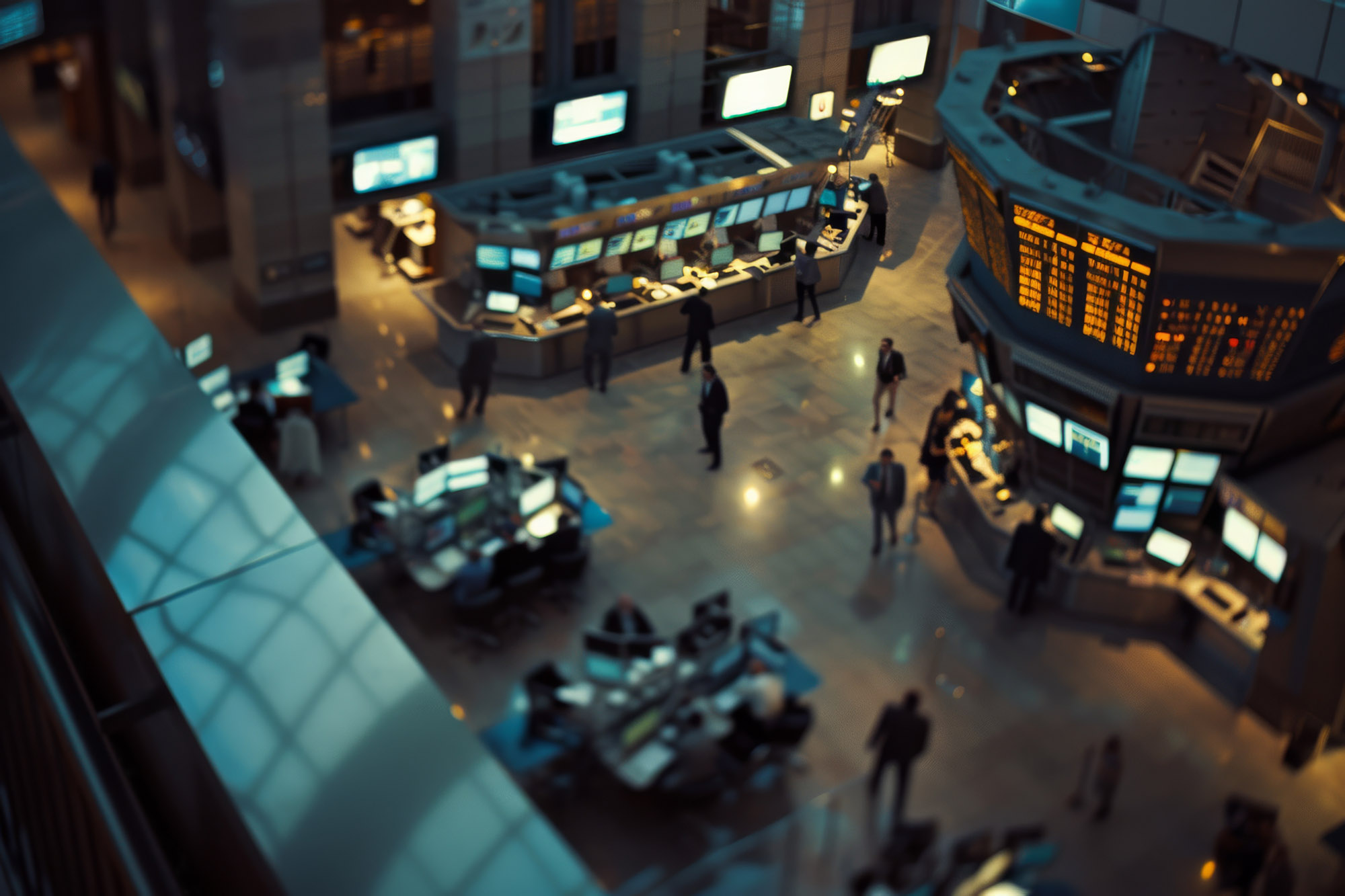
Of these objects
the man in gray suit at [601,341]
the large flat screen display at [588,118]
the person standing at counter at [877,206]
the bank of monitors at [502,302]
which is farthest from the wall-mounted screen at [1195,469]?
the large flat screen display at [588,118]

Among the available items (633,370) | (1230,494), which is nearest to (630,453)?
(633,370)

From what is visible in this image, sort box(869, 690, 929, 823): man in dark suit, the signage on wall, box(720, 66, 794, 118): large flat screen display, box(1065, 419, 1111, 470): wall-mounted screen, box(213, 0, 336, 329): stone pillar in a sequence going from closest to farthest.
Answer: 1. box(869, 690, 929, 823): man in dark suit
2. box(1065, 419, 1111, 470): wall-mounted screen
3. box(213, 0, 336, 329): stone pillar
4. box(720, 66, 794, 118): large flat screen display
5. the signage on wall

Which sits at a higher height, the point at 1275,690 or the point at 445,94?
the point at 445,94

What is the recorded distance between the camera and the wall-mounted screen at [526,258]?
1734 cm

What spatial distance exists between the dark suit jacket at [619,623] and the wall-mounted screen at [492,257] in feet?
23.1

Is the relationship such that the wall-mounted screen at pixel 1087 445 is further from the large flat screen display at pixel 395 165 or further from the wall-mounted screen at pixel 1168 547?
the large flat screen display at pixel 395 165

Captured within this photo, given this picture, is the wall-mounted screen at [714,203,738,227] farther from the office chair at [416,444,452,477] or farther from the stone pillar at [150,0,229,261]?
the stone pillar at [150,0,229,261]

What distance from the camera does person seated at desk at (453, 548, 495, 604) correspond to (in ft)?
40.1

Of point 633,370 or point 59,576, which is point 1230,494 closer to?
point 633,370

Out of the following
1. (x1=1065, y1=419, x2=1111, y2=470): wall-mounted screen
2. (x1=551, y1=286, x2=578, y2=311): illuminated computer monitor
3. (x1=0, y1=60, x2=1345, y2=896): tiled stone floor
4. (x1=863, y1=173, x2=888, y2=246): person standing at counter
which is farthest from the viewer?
(x1=863, y1=173, x2=888, y2=246): person standing at counter

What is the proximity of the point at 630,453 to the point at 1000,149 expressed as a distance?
5693 mm

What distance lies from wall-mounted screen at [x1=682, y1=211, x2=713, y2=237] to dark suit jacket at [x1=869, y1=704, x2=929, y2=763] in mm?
10040

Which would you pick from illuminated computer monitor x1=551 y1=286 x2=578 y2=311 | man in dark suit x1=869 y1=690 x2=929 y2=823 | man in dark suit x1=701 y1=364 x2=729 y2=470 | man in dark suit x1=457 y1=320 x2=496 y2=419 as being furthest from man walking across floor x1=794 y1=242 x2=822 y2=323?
man in dark suit x1=869 y1=690 x2=929 y2=823

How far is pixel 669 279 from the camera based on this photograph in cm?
1877
